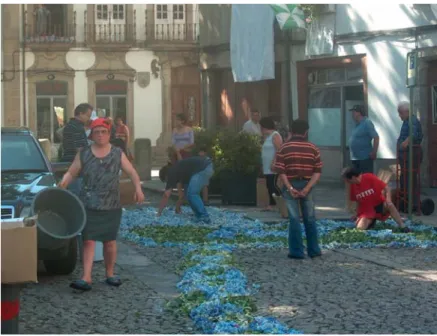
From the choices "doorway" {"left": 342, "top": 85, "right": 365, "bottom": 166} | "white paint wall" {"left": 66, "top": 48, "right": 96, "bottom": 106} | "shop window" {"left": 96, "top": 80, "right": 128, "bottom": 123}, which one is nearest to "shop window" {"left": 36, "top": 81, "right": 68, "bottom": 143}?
"white paint wall" {"left": 66, "top": 48, "right": 96, "bottom": 106}

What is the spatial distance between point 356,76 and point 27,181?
48.8 ft

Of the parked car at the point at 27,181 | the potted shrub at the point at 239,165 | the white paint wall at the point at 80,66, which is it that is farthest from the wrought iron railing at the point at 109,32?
the parked car at the point at 27,181

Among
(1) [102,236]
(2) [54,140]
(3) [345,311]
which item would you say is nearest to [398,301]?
(3) [345,311]

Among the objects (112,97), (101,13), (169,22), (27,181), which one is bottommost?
(27,181)

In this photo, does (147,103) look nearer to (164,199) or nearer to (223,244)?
(164,199)

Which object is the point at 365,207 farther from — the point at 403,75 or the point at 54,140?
the point at 54,140

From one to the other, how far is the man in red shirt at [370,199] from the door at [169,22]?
28.7 m

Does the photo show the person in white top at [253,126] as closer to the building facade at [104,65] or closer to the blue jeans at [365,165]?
the blue jeans at [365,165]

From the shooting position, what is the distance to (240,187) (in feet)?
62.5

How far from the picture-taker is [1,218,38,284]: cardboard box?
6.29m

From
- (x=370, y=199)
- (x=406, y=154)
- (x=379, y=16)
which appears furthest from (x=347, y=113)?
(x=370, y=199)

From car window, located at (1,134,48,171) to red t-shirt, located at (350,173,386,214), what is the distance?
465cm

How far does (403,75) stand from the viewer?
2248 cm

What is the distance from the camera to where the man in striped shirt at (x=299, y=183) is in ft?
39.5
